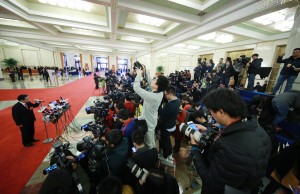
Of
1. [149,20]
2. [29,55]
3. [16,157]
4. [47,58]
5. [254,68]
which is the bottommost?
[16,157]

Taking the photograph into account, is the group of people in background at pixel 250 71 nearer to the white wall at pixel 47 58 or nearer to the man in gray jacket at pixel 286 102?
the man in gray jacket at pixel 286 102

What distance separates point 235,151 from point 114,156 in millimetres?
1320

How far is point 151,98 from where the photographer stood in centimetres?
183

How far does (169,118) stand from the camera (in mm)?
2162

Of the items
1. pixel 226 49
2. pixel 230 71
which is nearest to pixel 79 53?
pixel 226 49

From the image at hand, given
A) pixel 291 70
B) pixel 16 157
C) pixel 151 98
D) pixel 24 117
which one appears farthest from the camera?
pixel 291 70

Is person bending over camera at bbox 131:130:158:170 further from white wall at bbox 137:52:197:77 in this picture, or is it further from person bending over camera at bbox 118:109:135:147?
white wall at bbox 137:52:197:77

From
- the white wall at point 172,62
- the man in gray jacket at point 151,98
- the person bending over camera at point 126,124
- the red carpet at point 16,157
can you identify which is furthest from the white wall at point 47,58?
the man in gray jacket at point 151,98

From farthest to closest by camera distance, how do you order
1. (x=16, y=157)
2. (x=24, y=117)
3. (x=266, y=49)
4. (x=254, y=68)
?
1. (x=266, y=49)
2. (x=254, y=68)
3. (x=24, y=117)
4. (x=16, y=157)

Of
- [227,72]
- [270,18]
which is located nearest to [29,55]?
[227,72]

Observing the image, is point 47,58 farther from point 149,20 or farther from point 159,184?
point 159,184

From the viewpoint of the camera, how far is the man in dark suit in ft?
8.34

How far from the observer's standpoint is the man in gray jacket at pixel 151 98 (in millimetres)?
1837

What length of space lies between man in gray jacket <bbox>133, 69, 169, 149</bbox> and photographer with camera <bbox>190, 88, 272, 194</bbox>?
3.38 ft
